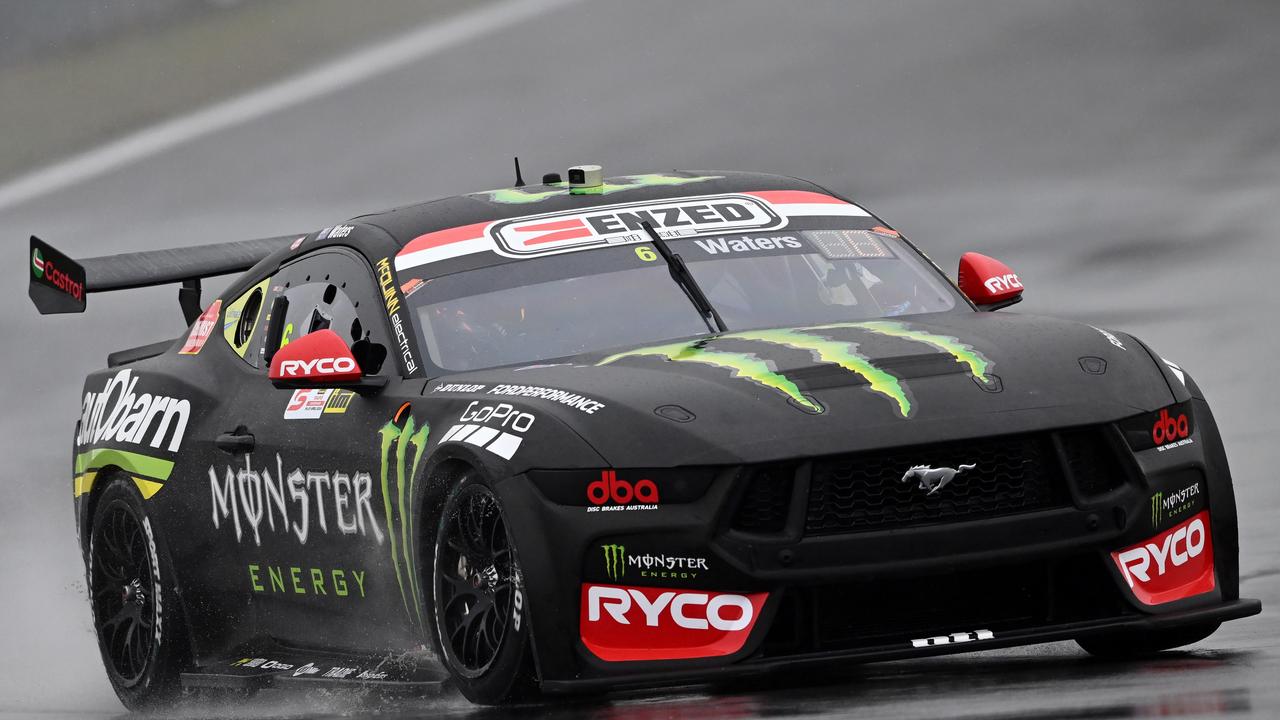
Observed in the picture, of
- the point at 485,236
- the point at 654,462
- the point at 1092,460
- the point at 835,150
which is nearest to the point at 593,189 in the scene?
the point at 485,236

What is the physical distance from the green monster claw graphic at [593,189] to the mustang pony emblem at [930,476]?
2.34m


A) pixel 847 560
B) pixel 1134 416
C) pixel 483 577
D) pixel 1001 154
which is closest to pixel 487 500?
pixel 483 577

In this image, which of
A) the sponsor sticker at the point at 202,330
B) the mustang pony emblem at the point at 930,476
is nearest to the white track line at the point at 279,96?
the sponsor sticker at the point at 202,330

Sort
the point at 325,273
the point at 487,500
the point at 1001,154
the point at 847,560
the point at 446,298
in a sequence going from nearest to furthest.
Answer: the point at 847,560, the point at 487,500, the point at 446,298, the point at 325,273, the point at 1001,154

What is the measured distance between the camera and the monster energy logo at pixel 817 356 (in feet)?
19.3

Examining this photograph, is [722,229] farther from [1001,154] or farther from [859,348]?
[1001,154]

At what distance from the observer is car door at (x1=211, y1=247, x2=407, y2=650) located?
684 centimetres

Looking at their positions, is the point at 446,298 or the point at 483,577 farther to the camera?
the point at 446,298

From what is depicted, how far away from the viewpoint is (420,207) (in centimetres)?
788

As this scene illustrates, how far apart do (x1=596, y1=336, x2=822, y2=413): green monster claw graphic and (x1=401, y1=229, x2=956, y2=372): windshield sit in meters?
0.35

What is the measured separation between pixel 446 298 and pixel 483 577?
1282 mm

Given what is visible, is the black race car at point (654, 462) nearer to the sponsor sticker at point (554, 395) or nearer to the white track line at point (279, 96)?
the sponsor sticker at point (554, 395)

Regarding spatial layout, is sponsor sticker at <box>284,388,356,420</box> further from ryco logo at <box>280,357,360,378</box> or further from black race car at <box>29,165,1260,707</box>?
ryco logo at <box>280,357,360,378</box>

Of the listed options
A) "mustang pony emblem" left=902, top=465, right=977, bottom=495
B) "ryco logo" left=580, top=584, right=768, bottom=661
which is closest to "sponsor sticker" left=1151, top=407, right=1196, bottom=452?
"mustang pony emblem" left=902, top=465, right=977, bottom=495
